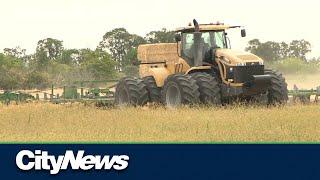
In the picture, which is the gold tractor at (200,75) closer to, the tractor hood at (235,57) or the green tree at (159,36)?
the tractor hood at (235,57)

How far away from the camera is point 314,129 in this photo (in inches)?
527

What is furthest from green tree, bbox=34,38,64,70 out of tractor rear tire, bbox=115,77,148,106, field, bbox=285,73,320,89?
tractor rear tire, bbox=115,77,148,106

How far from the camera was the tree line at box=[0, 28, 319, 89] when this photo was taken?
205 feet

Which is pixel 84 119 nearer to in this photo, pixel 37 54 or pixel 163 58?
pixel 163 58

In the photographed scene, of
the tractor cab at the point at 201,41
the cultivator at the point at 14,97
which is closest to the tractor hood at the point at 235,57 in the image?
the tractor cab at the point at 201,41

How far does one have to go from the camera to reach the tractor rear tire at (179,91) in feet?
60.0

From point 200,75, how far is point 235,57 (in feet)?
3.62

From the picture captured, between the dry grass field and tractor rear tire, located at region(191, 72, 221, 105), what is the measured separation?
346mm

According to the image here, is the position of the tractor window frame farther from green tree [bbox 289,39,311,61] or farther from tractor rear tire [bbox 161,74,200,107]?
green tree [bbox 289,39,311,61]

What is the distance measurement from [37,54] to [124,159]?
7615 cm

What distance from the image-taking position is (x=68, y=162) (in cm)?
743

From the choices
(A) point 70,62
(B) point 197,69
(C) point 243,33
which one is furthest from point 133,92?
(A) point 70,62

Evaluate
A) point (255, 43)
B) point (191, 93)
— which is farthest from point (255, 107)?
point (255, 43)

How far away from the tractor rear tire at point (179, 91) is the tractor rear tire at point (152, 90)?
0.88 metres
